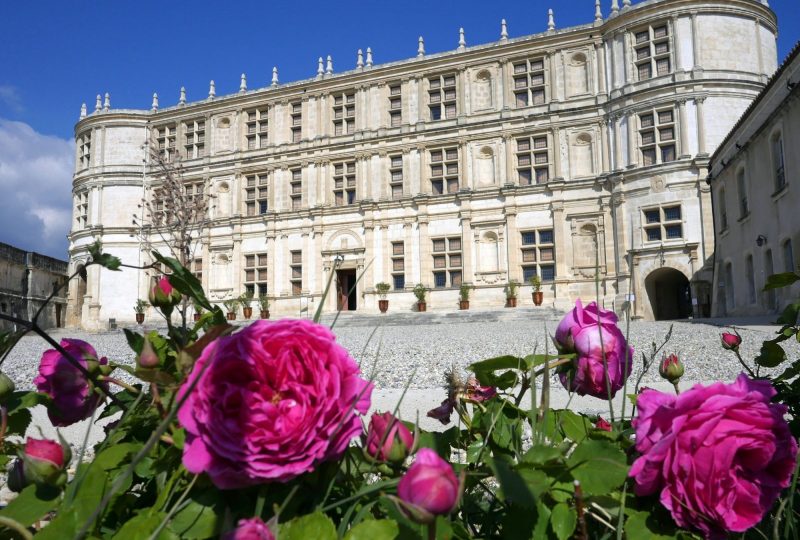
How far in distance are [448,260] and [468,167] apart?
12.8ft

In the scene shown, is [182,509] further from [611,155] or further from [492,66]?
[492,66]

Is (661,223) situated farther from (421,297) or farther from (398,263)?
(398,263)

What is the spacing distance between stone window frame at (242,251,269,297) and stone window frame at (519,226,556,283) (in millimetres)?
11155

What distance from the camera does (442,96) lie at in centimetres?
2192

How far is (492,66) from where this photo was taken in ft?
70.2

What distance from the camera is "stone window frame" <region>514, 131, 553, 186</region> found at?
20234 mm

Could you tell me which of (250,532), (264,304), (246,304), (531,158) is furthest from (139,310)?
(250,532)

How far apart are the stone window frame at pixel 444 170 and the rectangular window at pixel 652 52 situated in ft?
24.4

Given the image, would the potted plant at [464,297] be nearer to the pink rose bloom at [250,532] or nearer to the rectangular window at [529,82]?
the rectangular window at [529,82]

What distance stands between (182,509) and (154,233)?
27211mm

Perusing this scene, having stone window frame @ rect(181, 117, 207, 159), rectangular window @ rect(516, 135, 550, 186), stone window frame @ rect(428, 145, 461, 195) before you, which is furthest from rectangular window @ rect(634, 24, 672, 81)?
stone window frame @ rect(181, 117, 207, 159)

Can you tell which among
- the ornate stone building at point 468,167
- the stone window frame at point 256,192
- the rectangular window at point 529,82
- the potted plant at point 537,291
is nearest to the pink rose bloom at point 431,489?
the ornate stone building at point 468,167

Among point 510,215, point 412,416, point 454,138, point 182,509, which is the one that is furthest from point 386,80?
point 182,509

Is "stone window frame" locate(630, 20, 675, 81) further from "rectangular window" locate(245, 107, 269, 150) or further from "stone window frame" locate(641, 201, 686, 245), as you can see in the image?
"rectangular window" locate(245, 107, 269, 150)
